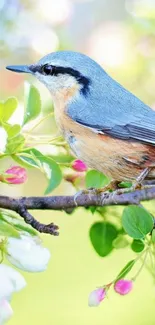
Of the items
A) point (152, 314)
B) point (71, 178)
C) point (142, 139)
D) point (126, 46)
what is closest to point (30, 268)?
point (71, 178)

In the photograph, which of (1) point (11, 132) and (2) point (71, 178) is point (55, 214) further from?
(1) point (11, 132)

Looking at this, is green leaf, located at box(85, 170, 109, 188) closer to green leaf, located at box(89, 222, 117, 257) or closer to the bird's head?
green leaf, located at box(89, 222, 117, 257)

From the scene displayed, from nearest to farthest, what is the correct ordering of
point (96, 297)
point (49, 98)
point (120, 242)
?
1. point (96, 297)
2. point (120, 242)
3. point (49, 98)

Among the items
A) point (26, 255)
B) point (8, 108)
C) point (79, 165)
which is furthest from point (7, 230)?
point (79, 165)

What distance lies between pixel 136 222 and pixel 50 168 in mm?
180

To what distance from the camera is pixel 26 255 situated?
1.49 m

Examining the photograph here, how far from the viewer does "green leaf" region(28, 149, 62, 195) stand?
1538 mm

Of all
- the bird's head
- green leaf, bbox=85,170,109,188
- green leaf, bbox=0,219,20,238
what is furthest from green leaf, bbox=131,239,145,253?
the bird's head

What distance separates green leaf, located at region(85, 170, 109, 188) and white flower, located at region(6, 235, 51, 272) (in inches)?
10.0

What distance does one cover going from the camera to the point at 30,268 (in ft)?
4.85

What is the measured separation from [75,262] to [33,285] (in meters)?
0.19

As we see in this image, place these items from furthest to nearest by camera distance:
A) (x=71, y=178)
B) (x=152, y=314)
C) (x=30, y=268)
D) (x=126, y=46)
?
(x=152, y=314) < (x=126, y=46) < (x=71, y=178) < (x=30, y=268)

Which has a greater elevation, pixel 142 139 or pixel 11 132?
pixel 11 132

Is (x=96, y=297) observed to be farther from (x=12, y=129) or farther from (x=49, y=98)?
→ (x=49, y=98)
